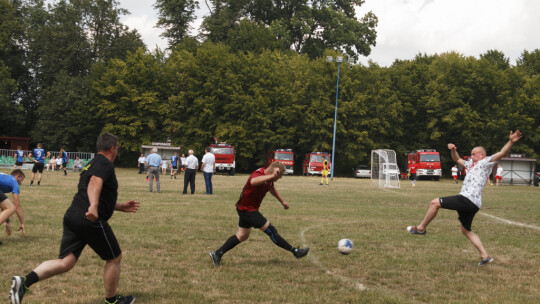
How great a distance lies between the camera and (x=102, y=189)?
16.4 feet

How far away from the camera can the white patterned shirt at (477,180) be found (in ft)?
24.8

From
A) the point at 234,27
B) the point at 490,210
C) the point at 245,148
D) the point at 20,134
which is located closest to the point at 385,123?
the point at 245,148

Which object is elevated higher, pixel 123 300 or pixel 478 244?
pixel 478 244

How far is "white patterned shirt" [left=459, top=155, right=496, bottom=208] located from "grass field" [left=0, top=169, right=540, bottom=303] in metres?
1.08

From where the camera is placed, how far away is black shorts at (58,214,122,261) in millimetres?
4867

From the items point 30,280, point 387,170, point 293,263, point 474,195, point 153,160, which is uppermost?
point 153,160

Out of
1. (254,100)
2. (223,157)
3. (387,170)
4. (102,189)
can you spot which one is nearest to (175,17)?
(254,100)

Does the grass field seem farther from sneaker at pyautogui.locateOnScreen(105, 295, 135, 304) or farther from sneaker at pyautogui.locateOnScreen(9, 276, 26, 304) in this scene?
sneaker at pyautogui.locateOnScreen(9, 276, 26, 304)

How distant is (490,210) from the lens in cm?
1688

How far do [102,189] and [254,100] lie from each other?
46.4 meters

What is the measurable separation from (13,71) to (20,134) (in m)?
7.59

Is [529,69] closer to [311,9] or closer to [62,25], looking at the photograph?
[311,9]

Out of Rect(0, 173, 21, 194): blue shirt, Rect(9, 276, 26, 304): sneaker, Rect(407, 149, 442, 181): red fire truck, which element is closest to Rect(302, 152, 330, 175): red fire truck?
Rect(407, 149, 442, 181): red fire truck

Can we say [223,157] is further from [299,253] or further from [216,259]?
[216,259]
